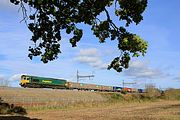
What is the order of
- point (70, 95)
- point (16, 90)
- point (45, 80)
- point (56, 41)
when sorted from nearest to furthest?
point (56, 41) → point (16, 90) → point (70, 95) → point (45, 80)

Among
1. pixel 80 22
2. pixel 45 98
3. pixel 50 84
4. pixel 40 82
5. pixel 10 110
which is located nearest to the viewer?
pixel 80 22

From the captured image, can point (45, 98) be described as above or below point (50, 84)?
below

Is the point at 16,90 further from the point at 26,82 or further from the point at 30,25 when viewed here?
the point at 30,25

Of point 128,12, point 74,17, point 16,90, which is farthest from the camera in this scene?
point 16,90

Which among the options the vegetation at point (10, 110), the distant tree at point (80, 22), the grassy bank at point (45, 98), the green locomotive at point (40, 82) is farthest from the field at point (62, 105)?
the distant tree at point (80, 22)

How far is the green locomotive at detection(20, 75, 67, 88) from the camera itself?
238 feet

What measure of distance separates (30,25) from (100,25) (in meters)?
3.17

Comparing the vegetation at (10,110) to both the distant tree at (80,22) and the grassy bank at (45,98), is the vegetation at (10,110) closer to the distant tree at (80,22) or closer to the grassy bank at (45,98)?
the grassy bank at (45,98)

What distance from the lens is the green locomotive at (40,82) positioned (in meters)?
72.6

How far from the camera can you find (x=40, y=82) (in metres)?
76.9

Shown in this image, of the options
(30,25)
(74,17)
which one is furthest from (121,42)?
(30,25)

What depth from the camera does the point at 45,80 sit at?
7900 cm

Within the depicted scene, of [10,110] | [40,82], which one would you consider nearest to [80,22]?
[10,110]

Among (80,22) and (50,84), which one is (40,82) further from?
(80,22)
